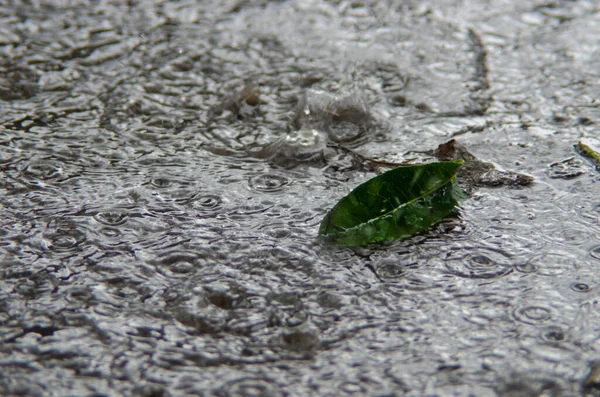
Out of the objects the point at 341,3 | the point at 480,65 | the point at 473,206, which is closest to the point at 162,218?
the point at 473,206

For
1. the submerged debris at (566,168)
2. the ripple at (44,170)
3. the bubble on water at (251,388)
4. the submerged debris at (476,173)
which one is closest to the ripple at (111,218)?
the ripple at (44,170)

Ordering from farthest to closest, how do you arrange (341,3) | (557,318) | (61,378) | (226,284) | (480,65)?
(341,3), (480,65), (226,284), (557,318), (61,378)

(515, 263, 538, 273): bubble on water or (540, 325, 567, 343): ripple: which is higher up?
(515, 263, 538, 273): bubble on water

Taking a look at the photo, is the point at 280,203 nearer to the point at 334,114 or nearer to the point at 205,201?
the point at 205,201

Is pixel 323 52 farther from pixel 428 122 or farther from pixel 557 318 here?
pixel 557 318

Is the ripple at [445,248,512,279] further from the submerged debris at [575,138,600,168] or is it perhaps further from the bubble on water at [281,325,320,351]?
the submerged debris at [575,138,600,168]

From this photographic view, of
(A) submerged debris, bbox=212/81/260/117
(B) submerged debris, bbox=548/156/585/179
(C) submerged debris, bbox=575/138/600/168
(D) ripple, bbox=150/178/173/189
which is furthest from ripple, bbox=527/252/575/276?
(A) submerged debris, bbox=212/81/260/117
